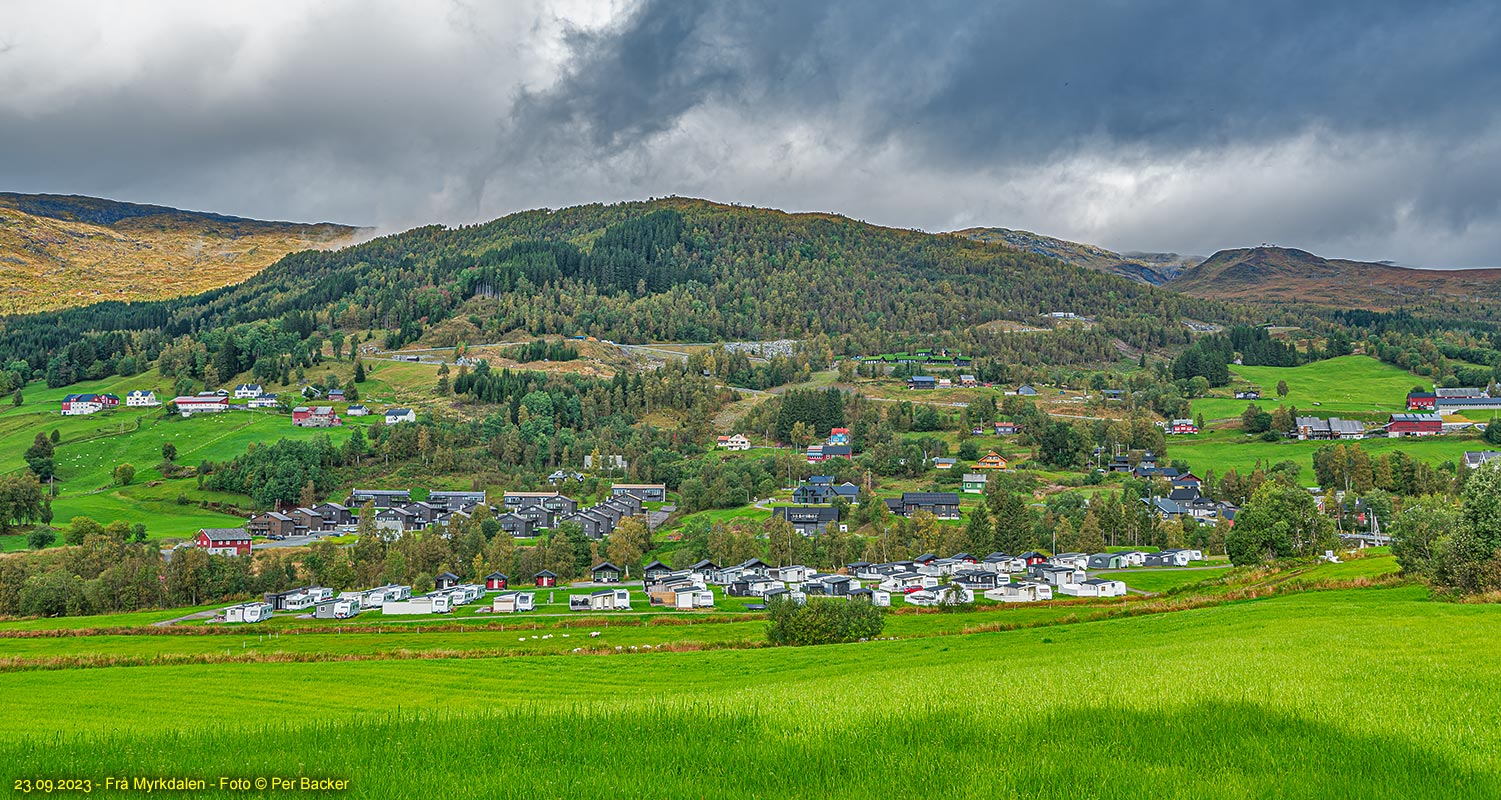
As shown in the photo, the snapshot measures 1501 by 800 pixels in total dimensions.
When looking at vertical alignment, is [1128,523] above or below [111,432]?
below

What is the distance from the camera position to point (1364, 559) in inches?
2221

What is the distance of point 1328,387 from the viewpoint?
17300 centimetres

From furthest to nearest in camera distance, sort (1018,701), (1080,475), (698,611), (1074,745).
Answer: (1080,475)
(698,611)
(1018,701)
(1074,745)

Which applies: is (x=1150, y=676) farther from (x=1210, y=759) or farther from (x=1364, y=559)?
(x=1364, y=559)

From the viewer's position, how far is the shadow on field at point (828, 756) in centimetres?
709

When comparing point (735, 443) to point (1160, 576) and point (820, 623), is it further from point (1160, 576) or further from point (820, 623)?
point (820, 623)

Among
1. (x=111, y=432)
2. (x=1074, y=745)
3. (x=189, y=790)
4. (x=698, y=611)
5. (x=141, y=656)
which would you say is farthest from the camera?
(x=111, y=432)

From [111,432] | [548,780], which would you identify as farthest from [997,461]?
[111,432]

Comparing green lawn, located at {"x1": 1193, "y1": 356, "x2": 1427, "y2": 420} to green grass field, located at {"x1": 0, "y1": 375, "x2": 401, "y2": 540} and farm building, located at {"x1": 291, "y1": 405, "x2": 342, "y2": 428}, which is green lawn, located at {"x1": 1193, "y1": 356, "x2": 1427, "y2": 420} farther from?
green grass field, located at {"x1": 0, "y1": 375, "x2": 401, "y2": 540}

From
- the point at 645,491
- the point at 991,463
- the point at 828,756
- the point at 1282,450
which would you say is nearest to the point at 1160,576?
the point at 991,463

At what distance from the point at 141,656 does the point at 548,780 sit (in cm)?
4606

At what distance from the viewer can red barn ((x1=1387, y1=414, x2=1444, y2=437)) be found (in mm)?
126000

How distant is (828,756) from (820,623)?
35527 millimetres

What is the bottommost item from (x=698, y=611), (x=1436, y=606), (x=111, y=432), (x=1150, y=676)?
(x=698, y=611)
